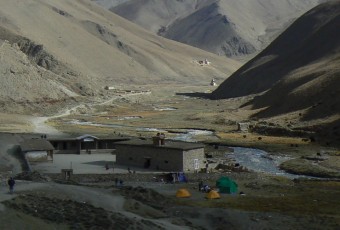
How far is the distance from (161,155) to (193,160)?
3.03 meters

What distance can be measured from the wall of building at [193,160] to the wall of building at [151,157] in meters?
0.53

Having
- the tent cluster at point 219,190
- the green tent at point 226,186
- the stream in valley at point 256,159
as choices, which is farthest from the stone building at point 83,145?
the green tent at point 226,186

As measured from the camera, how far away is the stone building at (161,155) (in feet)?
200

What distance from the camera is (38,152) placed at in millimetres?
65125

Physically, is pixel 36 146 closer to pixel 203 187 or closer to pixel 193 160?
pixel 193 160

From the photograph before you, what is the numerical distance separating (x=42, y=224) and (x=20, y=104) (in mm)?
111130

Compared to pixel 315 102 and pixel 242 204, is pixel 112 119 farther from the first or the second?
pixel 242 204

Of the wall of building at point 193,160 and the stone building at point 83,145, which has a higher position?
the stone building at point 83,145

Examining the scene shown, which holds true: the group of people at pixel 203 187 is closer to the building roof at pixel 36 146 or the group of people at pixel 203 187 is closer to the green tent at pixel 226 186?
the green tent at pixel 226 186

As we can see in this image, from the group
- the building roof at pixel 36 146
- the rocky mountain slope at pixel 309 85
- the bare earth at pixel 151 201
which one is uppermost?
the rocky mountain slope at pixel 309 85

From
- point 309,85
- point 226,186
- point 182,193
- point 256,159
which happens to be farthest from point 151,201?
point 309,85

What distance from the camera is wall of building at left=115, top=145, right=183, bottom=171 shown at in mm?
60938

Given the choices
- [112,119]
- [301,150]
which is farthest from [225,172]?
[112,119]

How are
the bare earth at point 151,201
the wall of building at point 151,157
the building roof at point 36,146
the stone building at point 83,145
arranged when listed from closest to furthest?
1. the bare earth at point 151,201
2. the wall of building at point 151,157
3. the building roof at point 36,146
4. the stone building at point 83,145
